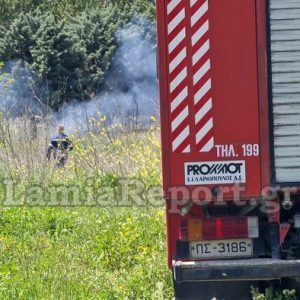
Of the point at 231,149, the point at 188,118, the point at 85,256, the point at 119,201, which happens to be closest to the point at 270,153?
the point at 231,149

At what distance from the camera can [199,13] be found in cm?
579

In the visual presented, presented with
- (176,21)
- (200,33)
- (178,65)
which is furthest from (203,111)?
(176,21)

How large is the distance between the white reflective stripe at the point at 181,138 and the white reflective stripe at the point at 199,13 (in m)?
0.77

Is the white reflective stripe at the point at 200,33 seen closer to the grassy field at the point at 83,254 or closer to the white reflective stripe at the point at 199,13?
the white reflective stripe at the point at 199,13

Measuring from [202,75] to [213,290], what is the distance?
5.92ft

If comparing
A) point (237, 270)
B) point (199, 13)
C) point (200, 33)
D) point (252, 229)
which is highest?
point (199, 13)

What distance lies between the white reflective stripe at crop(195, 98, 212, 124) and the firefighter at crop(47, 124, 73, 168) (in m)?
6.86

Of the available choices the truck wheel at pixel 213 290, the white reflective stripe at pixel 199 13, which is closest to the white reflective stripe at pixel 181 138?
the white reflective stripe at pixel 199 13

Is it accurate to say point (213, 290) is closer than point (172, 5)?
No

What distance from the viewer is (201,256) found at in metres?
6.09

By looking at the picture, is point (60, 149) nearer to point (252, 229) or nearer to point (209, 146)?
point (252, 229)

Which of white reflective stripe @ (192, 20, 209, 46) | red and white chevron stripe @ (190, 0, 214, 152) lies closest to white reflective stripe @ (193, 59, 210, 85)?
red and white chevron stripe @ (190, 0, 214, 152)

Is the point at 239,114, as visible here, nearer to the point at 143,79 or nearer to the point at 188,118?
the point at 188,118

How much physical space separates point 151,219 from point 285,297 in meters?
2.95
